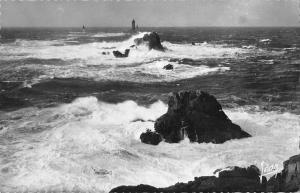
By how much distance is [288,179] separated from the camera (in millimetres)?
12391

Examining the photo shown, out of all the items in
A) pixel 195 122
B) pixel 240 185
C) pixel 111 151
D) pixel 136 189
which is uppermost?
pixel 195 122

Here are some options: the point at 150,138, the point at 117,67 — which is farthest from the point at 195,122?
the point at 117,67

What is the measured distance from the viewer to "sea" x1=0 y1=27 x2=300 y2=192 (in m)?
15.3

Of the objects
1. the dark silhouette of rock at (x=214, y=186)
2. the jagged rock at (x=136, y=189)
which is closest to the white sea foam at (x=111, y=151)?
the jagged rock at (x=136, y=189)

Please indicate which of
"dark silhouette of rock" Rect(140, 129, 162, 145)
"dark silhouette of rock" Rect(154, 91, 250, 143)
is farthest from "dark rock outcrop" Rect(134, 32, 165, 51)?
"dark silhouette of rock" Rect(140, 129, 162, 145)

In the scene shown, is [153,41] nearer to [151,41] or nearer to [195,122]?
[151,41]

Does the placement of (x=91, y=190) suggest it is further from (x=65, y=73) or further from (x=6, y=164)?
(x=65, y=73)

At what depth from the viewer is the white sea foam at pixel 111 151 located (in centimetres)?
1482

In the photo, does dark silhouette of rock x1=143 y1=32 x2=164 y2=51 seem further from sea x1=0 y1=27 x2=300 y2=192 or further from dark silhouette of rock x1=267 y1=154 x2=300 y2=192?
dark silhouette of rock x1=267 y1=154 x2=300 y2=192

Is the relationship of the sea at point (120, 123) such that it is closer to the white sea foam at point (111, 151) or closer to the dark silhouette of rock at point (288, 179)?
the white sea foam at point (111, 151)

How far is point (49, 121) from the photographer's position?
22562 mm

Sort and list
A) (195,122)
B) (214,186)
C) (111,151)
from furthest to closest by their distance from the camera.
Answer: (195,122), (111,151), (214,186)

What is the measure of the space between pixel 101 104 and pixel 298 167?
16.3m

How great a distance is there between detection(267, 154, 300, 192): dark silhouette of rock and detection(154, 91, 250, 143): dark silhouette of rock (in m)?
5.83
